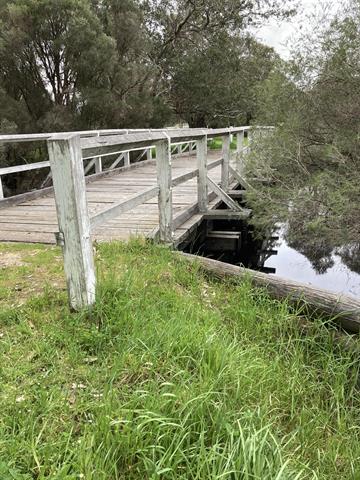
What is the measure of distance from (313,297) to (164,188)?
187 cm

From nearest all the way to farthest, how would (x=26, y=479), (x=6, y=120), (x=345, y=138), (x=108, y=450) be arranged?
(x=26, y=479), (x=108, y=450), (x=345, y=138), (x=6, y=120)

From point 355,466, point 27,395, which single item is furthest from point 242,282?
point 27,395

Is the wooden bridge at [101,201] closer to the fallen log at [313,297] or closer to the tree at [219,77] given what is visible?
the fallen log at [313,297]

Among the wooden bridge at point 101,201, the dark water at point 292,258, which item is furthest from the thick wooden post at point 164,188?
the dark water at point 292,258

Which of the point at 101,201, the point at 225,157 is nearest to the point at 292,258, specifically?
the point at 225,157

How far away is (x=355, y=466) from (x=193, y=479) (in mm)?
913

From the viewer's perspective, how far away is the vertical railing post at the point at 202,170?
546 centimetres

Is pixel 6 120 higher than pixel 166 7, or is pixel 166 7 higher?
pixel 166 7

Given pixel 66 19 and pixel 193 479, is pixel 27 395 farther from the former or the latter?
pixel 66 19

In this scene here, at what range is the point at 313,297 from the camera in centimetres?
316

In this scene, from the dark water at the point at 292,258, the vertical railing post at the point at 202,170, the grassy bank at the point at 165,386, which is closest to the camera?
the grassy bank at the point at 165,386

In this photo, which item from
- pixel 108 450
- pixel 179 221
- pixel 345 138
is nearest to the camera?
pixel 108 450

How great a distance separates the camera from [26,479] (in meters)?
1.47

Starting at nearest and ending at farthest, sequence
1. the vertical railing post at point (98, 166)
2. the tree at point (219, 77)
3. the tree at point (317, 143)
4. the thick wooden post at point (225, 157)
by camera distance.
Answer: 1. the tree at point (317, 143)
2. the thick wooden post at point (225, 157)
3. the vertical railing post at point (98, 166)
4. the tree at point (219, 77)
